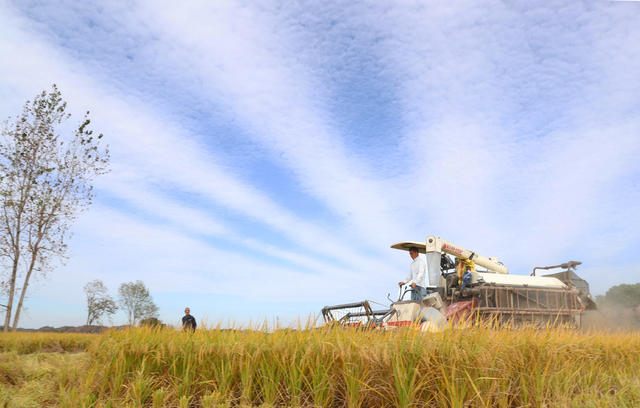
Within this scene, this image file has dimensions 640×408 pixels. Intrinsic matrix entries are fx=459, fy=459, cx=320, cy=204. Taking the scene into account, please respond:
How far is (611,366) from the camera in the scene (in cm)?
654

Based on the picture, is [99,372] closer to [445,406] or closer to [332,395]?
[332,395]

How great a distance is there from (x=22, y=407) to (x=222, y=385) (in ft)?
8.95

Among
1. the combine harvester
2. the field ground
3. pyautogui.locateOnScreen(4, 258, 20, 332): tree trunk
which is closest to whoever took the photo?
the field ground

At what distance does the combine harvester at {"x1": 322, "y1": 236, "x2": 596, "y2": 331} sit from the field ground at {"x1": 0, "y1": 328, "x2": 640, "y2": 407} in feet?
12.2

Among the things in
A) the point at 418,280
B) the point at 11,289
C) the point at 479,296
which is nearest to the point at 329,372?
the point at 418,280

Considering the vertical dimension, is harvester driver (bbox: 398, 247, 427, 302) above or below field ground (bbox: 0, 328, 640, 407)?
above

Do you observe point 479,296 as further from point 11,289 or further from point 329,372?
point 11,289

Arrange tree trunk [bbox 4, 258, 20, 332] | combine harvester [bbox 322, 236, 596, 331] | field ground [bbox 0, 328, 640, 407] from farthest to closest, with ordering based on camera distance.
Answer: tree trunk [bbox 4, 258, 20, 332]
combine harvester [bbox 322, 236, 596, 331]
field ground [bbox 0, 328, 640, 407]

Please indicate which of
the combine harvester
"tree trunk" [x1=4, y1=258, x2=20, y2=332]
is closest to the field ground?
the combine harvester

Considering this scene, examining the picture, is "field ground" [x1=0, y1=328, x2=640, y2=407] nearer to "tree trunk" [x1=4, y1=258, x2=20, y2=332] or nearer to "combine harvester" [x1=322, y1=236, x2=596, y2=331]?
"combine harvester" [x1=322, y1=236, x2=596, y2=331]

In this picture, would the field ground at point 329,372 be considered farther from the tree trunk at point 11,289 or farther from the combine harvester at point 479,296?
the tree trunk at point 11,289

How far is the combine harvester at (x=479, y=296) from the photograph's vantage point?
31.8 feet

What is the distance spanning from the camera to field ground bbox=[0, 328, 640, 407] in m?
4.50

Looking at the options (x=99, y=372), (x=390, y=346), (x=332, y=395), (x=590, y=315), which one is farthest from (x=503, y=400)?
(x=590, y=315)
